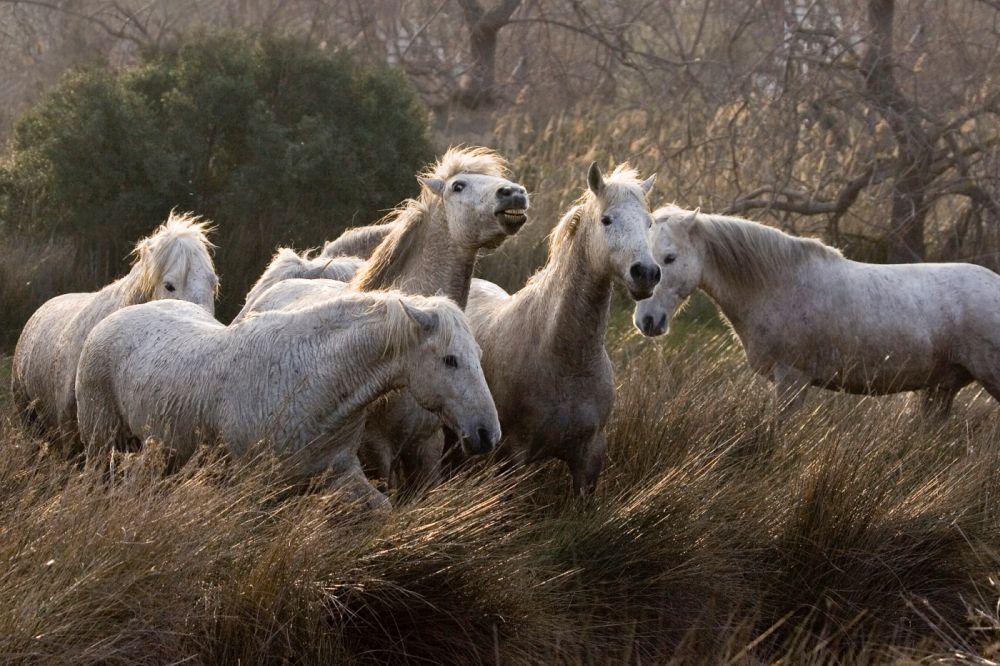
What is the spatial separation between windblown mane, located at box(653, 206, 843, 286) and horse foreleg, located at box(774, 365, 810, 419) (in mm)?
497

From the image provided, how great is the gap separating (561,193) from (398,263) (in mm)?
6390

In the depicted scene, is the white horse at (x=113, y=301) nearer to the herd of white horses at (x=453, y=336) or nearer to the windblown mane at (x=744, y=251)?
the herd of white horses at (x=453, y=336)

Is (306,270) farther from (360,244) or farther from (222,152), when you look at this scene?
(222,152)

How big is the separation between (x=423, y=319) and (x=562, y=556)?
1.08 metres

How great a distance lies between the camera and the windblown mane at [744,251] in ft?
25.4

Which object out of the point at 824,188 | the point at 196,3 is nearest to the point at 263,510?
the point at 824,188

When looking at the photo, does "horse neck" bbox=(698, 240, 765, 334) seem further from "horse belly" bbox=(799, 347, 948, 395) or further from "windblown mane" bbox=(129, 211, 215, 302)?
"windblown mane" bbox=(129, 211, 215, 302)

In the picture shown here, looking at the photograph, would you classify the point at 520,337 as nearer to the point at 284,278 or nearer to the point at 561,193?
the point at 284,278

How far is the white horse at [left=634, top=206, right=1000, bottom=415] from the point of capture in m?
7.52

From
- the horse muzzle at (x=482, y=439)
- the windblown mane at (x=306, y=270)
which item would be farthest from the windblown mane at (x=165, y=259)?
the horse muzzle at (x=482, y=439)

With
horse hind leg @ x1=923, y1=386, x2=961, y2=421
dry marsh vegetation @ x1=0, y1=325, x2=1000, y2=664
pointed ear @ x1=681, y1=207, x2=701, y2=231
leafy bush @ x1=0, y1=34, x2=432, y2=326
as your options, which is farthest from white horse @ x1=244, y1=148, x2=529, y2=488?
leafy bush @ x1=0, y1=34, x2=432, y2=326

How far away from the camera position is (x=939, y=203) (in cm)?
1262

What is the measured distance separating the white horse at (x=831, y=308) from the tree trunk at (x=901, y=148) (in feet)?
11.1

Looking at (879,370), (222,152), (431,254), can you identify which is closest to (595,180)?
(431,254)
